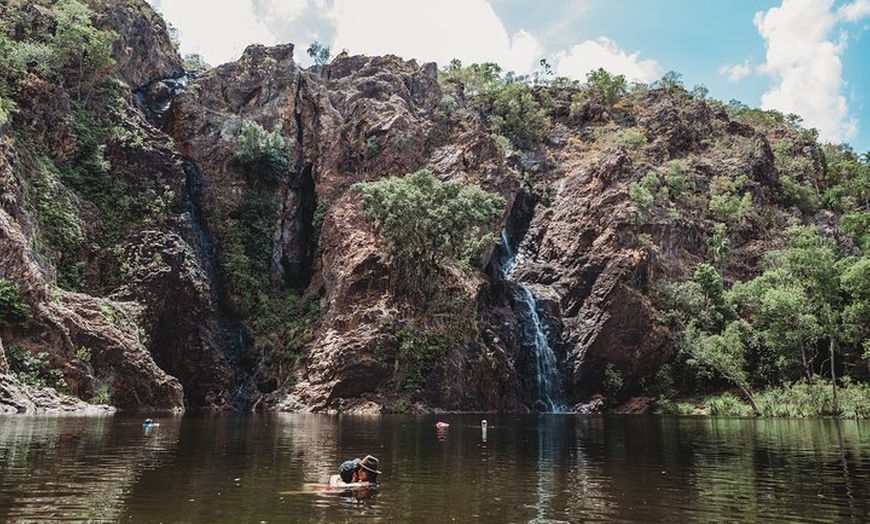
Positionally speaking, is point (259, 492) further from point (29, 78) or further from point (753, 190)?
point (753, 190)

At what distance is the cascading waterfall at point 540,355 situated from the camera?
68.2m

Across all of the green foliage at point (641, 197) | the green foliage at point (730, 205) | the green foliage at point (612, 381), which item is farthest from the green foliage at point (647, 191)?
the green foliage at point (612, 381)

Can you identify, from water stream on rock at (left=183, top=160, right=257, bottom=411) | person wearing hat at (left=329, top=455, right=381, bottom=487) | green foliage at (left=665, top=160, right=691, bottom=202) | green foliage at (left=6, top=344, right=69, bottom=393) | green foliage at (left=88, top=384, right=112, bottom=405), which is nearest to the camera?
person wearing hat at (left=329, top=455, right=381, bottom=487)

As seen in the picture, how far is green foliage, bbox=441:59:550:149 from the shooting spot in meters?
105

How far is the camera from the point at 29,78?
2378 inches

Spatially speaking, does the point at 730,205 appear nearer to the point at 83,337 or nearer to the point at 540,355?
the point at 540,355

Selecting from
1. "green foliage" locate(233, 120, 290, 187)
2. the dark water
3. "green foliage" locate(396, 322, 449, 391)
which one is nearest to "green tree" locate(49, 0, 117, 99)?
A: "green foliage" locate(233, 120, 290, 187)

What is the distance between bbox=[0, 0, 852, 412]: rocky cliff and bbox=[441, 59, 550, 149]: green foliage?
989 centimetres

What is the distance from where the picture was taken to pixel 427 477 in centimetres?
1877

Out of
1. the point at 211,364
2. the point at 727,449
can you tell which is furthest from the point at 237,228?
the point at 727,449

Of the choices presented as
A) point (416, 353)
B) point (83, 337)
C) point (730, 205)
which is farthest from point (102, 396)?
point (730, 205)

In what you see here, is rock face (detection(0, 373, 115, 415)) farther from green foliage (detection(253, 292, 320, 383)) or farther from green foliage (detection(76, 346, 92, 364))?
green foliage (detection(253, 292, 320, 383))

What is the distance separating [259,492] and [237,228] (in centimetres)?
6153

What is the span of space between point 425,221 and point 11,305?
33.1 meters
